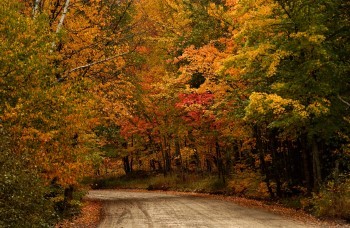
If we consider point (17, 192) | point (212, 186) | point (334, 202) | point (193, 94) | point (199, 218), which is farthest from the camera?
point (212, 186)

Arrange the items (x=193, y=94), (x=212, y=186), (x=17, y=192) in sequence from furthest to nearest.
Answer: (x=212, y=186)
(x=193, y=94)
(x=17, y=192)

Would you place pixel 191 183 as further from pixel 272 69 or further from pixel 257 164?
pixel 272 69

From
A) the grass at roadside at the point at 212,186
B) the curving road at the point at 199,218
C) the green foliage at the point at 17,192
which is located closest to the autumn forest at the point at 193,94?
the green foliage at the point at 17,192

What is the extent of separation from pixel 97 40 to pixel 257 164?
14.1 metres

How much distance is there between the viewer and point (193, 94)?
24.9 metres

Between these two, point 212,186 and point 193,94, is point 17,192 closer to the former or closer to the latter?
point 193,94

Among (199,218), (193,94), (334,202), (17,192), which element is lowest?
(199,218)

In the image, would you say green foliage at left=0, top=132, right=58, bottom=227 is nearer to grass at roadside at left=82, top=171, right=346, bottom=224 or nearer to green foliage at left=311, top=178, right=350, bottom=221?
green foliage at left=311, top=178, right=350, bottom=221

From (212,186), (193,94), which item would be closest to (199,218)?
(193,94)

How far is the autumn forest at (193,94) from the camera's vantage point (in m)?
10.5

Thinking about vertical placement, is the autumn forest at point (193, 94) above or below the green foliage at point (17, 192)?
above

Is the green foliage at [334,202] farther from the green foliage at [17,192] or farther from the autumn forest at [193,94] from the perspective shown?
the green foliage at [17,192]

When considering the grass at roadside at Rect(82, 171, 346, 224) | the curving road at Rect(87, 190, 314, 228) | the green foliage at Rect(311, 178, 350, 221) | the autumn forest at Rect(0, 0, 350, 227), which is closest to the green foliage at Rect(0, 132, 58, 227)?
the autumn forest at Rect(0, 0, 350, 227)

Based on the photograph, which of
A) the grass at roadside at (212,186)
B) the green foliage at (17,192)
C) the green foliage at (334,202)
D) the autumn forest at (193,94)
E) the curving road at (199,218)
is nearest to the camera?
the green foliage at (17,192)
